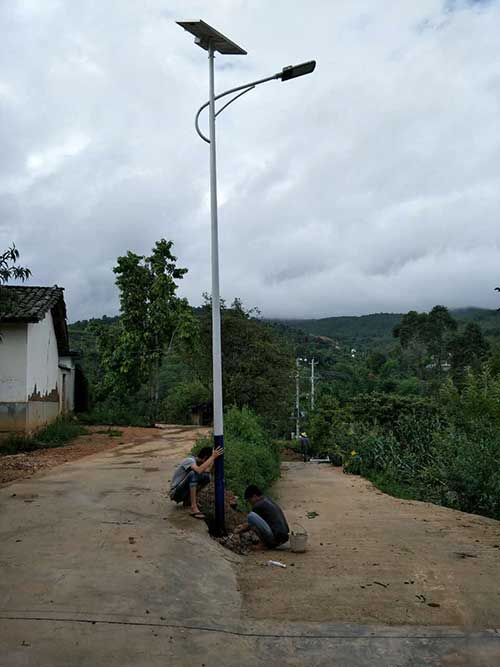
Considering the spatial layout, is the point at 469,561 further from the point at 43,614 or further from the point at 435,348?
the point at 435,348

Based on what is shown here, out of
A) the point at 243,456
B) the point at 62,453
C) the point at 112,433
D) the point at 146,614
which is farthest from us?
the point at 112,433

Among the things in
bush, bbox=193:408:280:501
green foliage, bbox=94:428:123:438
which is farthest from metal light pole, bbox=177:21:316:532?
green foliage, bbox=94:428:123:438

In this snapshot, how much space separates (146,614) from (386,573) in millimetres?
3194

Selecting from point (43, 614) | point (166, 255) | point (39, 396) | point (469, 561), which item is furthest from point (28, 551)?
point (166, 255)

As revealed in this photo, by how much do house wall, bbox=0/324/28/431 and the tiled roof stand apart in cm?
55

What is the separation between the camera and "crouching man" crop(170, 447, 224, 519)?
8789 millimetres

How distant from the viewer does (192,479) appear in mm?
8953

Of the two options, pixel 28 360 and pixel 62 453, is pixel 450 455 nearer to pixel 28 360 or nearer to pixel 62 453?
pixel 62 453

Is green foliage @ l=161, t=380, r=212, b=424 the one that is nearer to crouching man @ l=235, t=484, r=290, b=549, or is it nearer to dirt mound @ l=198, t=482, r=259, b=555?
dirt mound @ l=198, t=482, r=259, b=555

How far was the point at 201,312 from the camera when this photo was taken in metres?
29.8

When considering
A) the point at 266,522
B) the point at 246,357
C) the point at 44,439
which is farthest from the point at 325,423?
the point at 266,522

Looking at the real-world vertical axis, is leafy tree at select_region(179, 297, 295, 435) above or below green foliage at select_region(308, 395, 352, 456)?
above

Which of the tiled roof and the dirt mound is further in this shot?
the tiled roof

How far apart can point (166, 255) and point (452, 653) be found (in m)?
25.1
